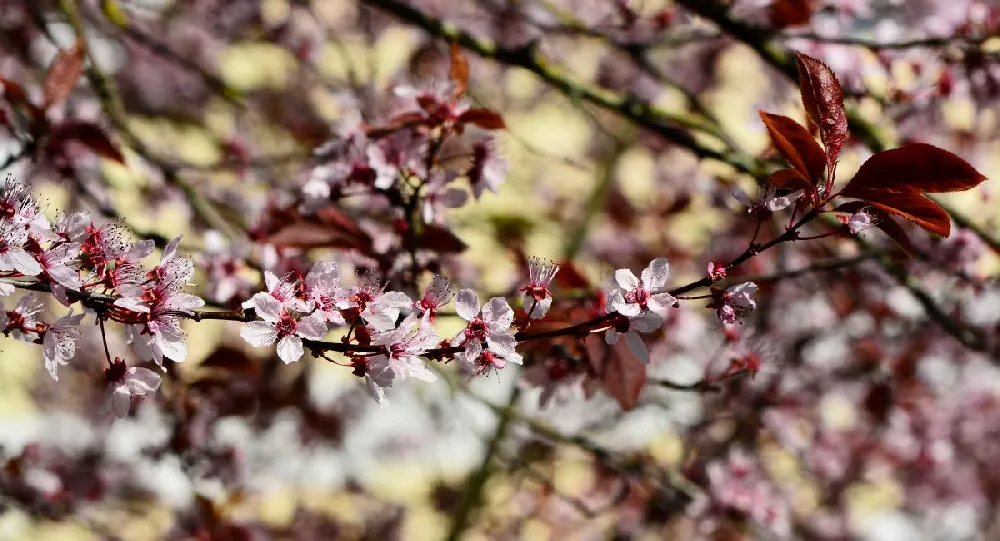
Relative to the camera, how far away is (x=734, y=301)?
869 mm

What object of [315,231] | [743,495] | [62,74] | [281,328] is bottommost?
[62,74]

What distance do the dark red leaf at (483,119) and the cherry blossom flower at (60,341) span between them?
→ 576 mm

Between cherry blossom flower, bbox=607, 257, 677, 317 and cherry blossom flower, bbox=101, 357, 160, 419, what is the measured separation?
52 cm

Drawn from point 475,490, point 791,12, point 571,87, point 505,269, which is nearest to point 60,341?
point 571,87

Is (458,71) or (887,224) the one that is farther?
(458,71)

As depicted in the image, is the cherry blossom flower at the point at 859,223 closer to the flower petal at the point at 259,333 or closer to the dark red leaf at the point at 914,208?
the dark red leaf at the point at 914,208

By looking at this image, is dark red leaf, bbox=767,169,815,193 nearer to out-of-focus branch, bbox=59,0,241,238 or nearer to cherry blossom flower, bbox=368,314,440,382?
cherry blossom flower, bbox=368,314,440,382

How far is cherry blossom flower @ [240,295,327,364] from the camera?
2.69ft

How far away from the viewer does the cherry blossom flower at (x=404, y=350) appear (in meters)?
0.84

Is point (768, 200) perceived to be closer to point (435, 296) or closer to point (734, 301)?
point (734, 301)

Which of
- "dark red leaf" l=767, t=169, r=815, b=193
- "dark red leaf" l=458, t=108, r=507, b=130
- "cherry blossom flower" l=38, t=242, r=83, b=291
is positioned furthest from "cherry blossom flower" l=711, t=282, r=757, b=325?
"cherry blossom flower" l=38, t=242, r=83, b=291

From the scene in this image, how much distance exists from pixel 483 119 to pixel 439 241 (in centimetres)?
20

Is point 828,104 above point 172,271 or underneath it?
above

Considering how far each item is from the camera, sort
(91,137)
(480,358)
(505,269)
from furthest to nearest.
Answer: (505,269)
(91,137)
(480,358)
